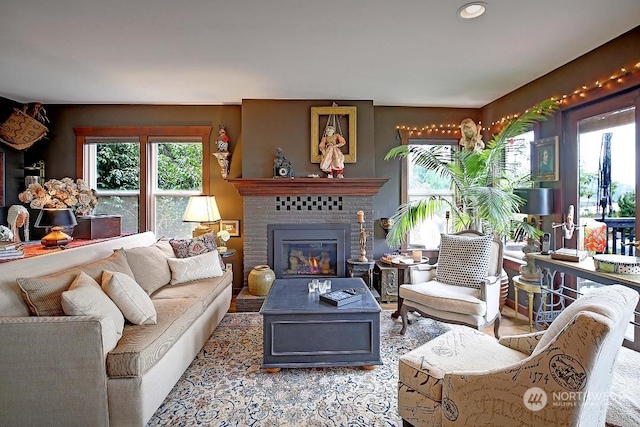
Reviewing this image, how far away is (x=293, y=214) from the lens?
4.17 metres

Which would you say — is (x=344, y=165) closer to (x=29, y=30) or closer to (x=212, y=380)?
(x=212, y=380)

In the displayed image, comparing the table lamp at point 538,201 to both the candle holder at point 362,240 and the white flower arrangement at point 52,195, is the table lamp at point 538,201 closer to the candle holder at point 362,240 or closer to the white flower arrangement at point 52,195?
the candle holder at point 362,240

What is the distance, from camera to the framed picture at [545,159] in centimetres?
315

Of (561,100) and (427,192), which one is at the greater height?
(561,100)

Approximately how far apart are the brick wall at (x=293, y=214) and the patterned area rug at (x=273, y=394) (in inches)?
60.7

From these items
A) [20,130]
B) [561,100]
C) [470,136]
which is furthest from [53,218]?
[561,100]

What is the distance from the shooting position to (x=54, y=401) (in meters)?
1.62

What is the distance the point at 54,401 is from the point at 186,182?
324cm

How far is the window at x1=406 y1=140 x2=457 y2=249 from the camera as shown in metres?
4.50

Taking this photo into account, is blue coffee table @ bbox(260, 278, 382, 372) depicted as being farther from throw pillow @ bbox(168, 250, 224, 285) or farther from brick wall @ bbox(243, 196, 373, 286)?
brick wall @ bbox(243, 196, 373, 286)

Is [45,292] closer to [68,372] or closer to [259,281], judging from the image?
[68,372]

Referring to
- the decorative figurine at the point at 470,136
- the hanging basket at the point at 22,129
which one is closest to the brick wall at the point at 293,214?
the decorative figurine at the point at 470,136

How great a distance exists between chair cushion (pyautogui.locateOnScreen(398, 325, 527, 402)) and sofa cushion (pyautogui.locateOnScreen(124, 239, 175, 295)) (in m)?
2.16

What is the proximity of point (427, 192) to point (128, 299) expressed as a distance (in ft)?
12.6
